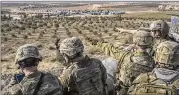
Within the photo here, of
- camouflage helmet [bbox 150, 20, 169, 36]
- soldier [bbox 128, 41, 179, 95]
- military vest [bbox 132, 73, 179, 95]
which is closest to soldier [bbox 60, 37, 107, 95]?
soldier [bbox 128, 41, 179, 95]

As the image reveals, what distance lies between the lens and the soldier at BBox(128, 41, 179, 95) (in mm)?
3570

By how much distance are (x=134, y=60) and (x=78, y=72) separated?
1.15 metres

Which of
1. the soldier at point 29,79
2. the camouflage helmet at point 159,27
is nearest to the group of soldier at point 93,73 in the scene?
the soldier at point 29,79

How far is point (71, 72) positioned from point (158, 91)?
1.11 m

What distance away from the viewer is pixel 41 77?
3729 mm

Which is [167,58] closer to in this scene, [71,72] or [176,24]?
[71,72]

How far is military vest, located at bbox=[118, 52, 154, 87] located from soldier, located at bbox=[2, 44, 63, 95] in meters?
1.62

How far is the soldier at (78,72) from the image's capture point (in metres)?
4.13


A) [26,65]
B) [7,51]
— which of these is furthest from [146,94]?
[7,51]

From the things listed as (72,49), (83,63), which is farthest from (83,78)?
(72,49)

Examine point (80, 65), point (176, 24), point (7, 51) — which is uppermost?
point (80, 65)

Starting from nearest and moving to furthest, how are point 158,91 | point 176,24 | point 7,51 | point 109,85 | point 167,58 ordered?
1. point 158,91
2. point 167,58
3. point 109,85
4. point 176,24
5. point 7,51

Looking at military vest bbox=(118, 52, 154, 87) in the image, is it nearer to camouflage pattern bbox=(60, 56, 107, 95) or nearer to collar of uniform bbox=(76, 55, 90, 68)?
camouflage pattern bbox=(60, 56, 107, 95)

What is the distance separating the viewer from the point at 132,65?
16.8ft
